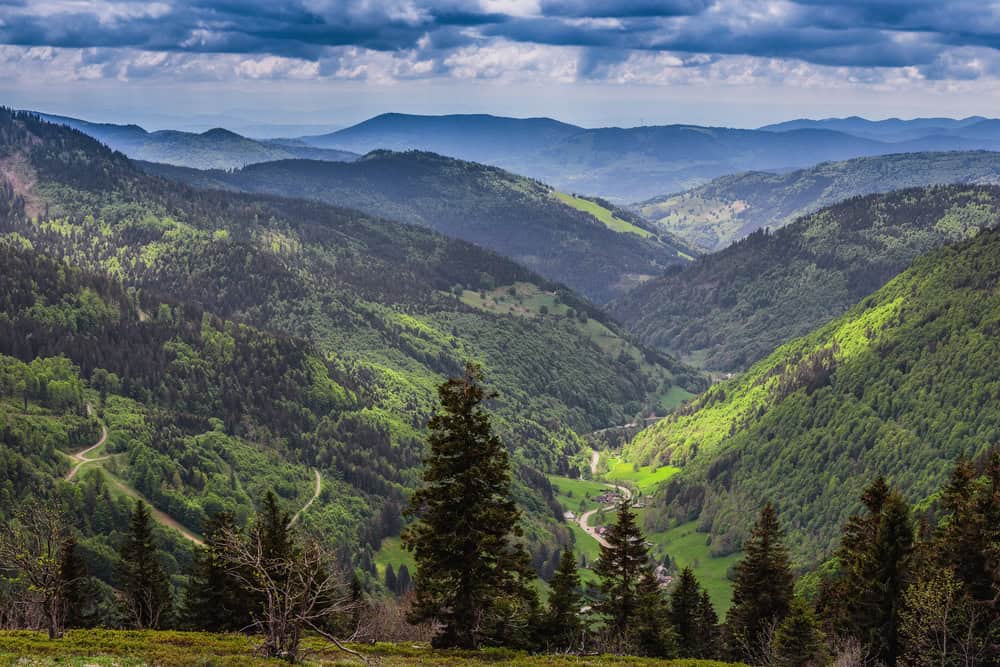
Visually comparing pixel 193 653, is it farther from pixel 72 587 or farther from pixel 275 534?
pixel 72 587

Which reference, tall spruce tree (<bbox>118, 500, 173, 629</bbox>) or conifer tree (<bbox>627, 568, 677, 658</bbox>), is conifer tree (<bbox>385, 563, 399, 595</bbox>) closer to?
tall spruce tree (<bbox>118, 500, 173, 629</bbox>)

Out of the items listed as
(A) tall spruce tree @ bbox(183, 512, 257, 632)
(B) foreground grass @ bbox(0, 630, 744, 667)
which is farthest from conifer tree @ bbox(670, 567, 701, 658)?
(A) tall spruce tree @ bbox(183, 512, 257, 632)

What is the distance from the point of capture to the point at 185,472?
19550 cm

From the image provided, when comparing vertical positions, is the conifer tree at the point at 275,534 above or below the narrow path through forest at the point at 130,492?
above

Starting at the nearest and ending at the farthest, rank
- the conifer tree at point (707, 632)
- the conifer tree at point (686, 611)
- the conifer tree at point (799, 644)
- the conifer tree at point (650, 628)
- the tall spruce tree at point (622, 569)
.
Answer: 1. the conifer tree at point (799, 644)
2. the tall spruce tree at point (622, 569)
3. the conifer tree at point (650, 628)
4. the conifer tree at point (686, 611)
5. the conifer tree at point (707, 632)

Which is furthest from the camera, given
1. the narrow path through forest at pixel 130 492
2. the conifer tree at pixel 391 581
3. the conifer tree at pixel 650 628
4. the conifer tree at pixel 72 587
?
the conifer tree at pixel 391 581

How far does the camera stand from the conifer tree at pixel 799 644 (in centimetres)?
7056

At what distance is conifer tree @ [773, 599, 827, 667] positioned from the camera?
7056 centimetres

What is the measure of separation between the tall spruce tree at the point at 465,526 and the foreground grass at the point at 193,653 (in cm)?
348

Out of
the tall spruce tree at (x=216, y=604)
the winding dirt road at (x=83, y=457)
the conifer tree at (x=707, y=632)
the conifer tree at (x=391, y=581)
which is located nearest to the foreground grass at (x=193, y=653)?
the tall spruce tree at (x=216, y=604)

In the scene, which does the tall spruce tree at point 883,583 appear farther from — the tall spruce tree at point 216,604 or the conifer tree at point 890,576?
the tall spruce tree at point 216,604

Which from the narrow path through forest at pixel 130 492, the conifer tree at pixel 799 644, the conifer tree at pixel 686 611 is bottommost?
the narrow path through forest at pixel 130 492

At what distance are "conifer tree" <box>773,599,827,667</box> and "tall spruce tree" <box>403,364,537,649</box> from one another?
24.0 metres

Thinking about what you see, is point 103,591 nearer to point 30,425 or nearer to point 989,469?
point 30,425
